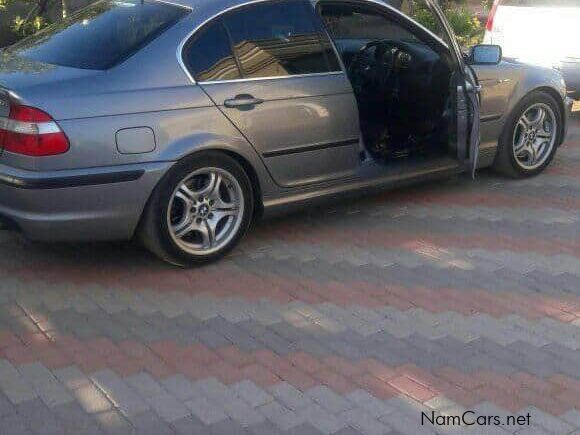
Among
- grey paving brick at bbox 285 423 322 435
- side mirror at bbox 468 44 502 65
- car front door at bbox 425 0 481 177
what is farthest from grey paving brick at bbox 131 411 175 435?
side mirror at bbox 468 44 502 65

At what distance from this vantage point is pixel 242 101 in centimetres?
495

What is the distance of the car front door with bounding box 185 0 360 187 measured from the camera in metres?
4.95

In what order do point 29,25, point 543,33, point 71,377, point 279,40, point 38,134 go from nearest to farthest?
point 71,377 → point 38,134 → point 279,40 → point 543,33 → point 29,25

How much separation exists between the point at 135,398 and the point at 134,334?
24.9 inches

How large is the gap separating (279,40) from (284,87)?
32cm

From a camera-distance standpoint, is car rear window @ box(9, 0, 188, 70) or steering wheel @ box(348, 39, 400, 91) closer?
car rear window @ box(9, 0, 188, 70)

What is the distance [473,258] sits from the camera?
5.22m

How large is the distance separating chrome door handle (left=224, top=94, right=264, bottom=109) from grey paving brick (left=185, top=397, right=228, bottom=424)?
6.26 feet

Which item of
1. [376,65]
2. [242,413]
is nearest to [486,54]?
[376,65]

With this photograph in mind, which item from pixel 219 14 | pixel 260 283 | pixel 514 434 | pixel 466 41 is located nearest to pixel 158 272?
pixel 260 283

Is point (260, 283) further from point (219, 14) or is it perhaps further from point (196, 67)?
point (219, 14)

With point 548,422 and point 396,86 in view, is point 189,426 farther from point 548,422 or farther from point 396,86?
point 396,86

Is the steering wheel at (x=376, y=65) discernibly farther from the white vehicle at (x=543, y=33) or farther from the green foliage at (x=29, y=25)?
the green foliage at (x=29, y=25)
